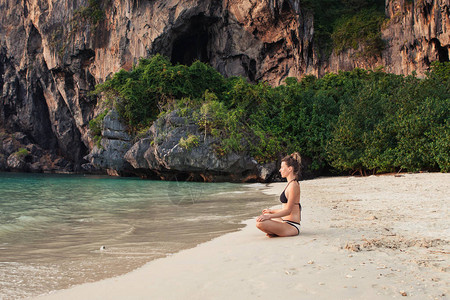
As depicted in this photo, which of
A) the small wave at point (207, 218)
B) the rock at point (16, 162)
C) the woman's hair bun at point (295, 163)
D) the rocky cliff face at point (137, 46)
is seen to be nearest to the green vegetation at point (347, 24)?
the rocky cliff face at point (137, 46)

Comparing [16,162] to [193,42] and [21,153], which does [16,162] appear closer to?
[21,153]

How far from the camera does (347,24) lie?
29.4 meters

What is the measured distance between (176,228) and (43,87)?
41281 millimetres

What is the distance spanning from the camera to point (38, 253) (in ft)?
13.2

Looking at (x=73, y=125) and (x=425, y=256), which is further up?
(x=73, y=125)

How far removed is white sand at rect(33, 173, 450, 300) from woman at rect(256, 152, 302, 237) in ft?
0.45

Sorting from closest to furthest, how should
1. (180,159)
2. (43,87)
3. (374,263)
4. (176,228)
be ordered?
(374,263), (176,228), (180,159), (43,87)

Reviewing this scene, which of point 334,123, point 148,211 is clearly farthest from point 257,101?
point 148,211

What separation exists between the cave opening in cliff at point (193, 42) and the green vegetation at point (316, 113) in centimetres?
904

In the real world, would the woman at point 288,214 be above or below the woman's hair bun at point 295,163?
below

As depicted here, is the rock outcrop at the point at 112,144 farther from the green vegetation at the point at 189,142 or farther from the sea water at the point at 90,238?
the sea water at the point at 90,238

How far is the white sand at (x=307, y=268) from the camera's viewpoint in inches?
90.8

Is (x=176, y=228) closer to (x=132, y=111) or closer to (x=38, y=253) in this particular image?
(x=38, y=253)

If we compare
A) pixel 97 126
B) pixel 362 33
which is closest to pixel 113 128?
pixel 97 126
